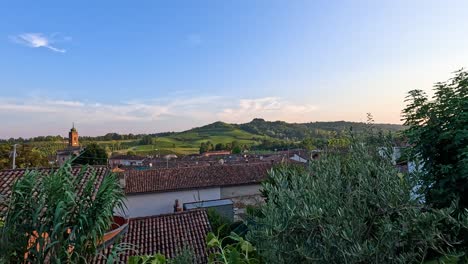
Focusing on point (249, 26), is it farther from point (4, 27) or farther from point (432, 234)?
point (432, 234)

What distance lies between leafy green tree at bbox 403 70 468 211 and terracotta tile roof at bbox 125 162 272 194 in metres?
15.8

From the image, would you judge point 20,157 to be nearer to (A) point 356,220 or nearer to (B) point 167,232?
(B) point 167,232

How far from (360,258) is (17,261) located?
7.85ft

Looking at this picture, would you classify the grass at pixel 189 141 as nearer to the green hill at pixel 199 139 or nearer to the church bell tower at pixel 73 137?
the green hill at pixel 199 139

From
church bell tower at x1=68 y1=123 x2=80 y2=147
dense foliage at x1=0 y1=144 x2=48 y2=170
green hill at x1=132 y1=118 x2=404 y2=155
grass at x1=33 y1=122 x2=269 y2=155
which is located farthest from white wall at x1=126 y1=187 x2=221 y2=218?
church bell tower at x1=68 y1=123 x2=80 y2=147

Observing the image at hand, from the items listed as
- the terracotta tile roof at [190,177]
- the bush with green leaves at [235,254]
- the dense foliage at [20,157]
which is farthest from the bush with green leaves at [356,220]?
the dense foliage at [20,157]

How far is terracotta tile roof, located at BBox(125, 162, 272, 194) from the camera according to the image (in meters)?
22.5

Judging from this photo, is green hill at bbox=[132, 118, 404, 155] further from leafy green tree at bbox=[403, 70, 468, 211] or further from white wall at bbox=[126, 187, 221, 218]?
leafy green tree at bbox=[403, 70, 468, 211]

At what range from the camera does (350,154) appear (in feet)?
6.73

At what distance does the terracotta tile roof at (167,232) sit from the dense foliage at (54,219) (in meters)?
7.40

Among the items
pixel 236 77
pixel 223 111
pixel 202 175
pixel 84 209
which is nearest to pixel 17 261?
pixel 84 209

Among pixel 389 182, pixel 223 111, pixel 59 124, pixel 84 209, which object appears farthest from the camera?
pixel 223 111

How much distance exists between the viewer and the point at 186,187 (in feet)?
73.8

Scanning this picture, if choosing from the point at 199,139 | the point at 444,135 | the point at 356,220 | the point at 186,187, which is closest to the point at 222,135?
the point at 199,139
